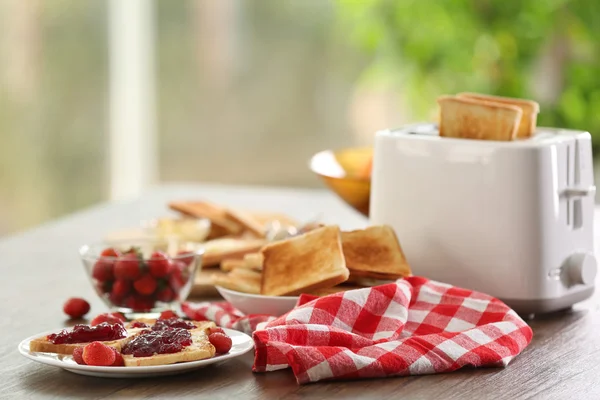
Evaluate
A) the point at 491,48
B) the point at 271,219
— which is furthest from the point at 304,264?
the point at 491,48

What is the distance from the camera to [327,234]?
4.70 ft

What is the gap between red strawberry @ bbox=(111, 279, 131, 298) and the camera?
143cm

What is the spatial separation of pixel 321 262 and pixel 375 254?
0.31 ft

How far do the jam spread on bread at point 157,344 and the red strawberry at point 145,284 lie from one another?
30 cm

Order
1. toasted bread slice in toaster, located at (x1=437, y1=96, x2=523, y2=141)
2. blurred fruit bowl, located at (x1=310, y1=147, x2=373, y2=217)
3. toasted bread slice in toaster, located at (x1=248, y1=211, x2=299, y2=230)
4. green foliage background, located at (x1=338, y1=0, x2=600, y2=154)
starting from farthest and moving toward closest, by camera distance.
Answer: green foliage background, located at (x1=338, y1=0, x2=600, y2=154)
toasted bread slice in toaster, located at (x1=248, y1=211, x2=299, y2=230)
blurred fruit bowl, located at (x1=310, y1=147, x2=373, y2=217)
toasted bread slice in toaster, located at (x1=437, y1=96, x2=523, y2=141)

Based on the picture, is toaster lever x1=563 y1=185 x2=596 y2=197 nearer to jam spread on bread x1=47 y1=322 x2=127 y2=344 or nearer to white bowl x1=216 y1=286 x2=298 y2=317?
white bowl x1=216 y1=286 x2=298 y2=317

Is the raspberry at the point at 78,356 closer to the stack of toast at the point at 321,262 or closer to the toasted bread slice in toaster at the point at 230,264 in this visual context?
the stack of toast at the point at 321,262

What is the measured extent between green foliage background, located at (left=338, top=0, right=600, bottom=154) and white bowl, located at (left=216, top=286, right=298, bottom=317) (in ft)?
10.4

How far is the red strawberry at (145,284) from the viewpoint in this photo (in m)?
1.43

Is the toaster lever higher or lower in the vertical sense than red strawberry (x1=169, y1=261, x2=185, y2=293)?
higher

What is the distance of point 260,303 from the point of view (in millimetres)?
1379

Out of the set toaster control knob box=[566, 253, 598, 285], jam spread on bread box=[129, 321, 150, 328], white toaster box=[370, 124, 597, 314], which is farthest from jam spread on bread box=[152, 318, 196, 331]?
toaster control knob box=[566, 253, 598, 285]

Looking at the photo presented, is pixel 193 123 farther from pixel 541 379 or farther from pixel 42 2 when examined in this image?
pixel 541 379

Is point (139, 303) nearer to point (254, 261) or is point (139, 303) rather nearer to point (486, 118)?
point (254, 261)
